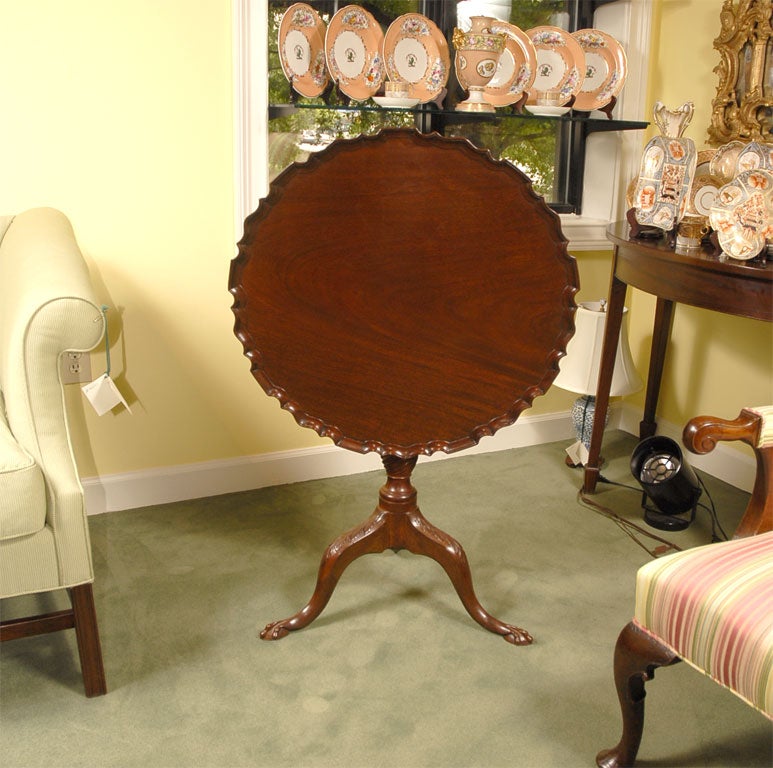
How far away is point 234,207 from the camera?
2434 mm

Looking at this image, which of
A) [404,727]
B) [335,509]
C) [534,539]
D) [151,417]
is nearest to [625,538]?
[534,539]

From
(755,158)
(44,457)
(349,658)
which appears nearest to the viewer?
(44,457)

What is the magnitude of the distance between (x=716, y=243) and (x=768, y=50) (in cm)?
81

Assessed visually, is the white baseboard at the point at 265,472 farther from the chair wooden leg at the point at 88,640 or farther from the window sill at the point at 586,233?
the chair wooden leg at the point at 88,640

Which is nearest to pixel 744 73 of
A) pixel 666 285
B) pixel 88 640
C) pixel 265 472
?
pixel 666 285

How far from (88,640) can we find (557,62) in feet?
7.30

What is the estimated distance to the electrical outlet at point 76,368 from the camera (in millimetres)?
2295

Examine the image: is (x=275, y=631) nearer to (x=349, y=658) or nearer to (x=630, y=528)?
(x=349, y=658)

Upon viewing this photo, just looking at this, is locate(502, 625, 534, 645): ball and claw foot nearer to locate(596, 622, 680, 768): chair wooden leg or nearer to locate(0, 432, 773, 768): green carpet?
locate(0, 432, 773, 768): green carpet

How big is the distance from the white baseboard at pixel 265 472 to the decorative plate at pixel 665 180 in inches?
36.7

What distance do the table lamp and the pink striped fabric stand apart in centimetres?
134

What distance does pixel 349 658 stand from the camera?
1836 mm

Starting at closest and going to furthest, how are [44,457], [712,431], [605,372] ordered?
[712,431], [44,457], [605,372]

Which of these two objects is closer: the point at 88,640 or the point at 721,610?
the point at 721,610
